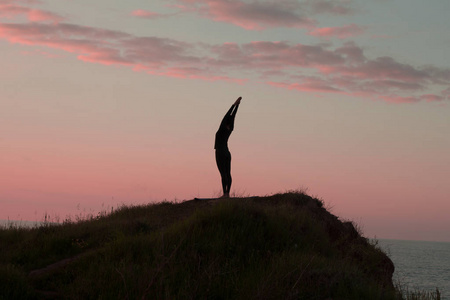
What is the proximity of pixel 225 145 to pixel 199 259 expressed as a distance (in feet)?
24.4

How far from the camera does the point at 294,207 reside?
59.1 feet

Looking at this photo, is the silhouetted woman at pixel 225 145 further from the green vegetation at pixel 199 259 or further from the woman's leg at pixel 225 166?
the green vegetation at pixel 199 259

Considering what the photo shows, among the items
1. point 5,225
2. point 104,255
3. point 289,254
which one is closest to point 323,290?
point 289,254

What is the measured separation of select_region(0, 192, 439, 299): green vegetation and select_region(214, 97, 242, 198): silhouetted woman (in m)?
1.37

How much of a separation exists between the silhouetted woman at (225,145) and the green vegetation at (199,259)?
1.37m

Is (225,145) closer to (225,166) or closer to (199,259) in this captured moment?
(225,166)

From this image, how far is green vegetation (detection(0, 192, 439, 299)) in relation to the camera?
10.9 metres

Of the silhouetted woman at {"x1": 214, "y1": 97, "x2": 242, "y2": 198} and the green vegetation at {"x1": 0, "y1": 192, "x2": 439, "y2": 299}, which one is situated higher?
the silhouetted woman at {"x1": 214, "y1": 97, "x2": 242, "y2": 198}

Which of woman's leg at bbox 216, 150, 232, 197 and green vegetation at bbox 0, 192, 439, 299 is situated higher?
woman's leg at bbox 216, 150, 232, 197

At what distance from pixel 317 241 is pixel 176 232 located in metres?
4.28

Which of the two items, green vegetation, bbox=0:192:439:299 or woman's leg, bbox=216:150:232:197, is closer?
green vegetation, bbox=0:192:439:299

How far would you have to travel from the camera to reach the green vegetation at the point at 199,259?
10945 millimetres

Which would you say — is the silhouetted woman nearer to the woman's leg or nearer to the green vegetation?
the woman's leg

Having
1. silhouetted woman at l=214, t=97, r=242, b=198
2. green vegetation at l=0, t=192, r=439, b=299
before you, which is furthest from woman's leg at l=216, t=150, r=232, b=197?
green vegetation at l=0, t=192, r=439, b=299
